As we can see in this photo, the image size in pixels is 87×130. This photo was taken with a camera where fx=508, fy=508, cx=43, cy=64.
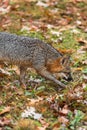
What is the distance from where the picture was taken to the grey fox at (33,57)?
881cm

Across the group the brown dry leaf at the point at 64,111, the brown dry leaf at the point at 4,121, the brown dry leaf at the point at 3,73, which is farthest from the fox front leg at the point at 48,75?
the brown dry leaf at the point at 4,121

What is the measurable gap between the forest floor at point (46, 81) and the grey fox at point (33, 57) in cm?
24

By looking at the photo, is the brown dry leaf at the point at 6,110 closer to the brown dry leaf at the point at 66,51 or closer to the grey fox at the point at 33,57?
the grey fox at the point at 33,57

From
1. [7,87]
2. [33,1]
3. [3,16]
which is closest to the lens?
[7,87]

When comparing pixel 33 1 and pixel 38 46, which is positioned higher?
pixel 38 46

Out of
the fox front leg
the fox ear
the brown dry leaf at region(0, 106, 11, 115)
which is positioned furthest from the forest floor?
the fox ear

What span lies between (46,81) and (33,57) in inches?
24.1

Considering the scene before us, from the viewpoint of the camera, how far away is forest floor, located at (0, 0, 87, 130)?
7508 mm

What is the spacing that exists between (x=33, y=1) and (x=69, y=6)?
102 centimetres

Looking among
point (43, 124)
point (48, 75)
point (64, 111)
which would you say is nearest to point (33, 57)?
point (48, 75)

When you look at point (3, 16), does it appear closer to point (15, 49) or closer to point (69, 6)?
point (69, 6)

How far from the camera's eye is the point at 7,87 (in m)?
8.66

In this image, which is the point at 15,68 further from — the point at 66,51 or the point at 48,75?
the point at 66,51

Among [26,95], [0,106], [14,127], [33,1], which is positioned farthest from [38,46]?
[33,1]
